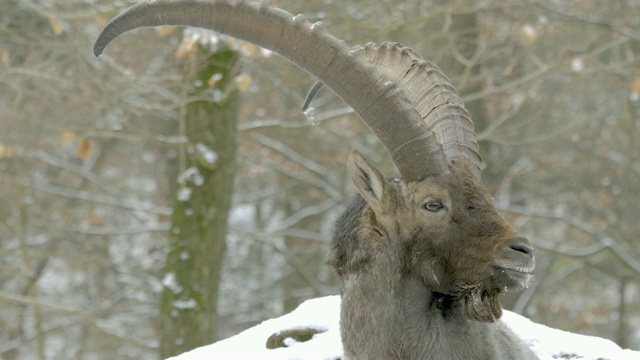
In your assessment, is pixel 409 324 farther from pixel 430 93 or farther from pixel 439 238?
pixel 430 93

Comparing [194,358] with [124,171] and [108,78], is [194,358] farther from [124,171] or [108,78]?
[124,171]

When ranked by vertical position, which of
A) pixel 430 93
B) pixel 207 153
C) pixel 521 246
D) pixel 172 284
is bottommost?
pixel 172 284

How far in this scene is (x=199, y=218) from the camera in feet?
36.2

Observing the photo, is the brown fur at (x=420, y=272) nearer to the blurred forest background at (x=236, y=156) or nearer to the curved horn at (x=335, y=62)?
the curved horn at (x=335, y=62)

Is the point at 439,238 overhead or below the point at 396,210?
below

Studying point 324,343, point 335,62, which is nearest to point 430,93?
point 335,62

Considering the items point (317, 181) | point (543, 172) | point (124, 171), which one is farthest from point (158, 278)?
point (543, 172)

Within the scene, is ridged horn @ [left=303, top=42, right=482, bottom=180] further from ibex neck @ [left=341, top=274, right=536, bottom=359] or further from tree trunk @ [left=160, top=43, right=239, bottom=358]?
tree trunk @ [left=160, top=43, right=239, bottom=358]

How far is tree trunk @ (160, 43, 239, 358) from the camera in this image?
1097 cm

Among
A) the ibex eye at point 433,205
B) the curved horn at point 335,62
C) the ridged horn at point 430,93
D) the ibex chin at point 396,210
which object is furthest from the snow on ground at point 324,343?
the curved horn at point 335,62

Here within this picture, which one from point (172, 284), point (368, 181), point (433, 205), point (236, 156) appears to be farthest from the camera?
point (236, 156)

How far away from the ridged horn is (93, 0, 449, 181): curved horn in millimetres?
478

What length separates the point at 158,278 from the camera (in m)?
14.5

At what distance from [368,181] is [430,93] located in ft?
2.82
